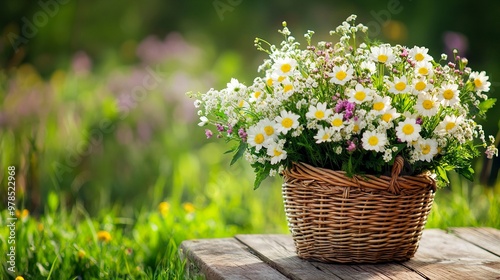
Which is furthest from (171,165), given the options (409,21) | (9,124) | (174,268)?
(409,21)

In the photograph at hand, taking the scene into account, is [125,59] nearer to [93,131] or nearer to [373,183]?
[93,131]

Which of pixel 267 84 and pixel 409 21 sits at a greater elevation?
pixel 409 21

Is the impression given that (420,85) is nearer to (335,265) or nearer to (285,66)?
(285,66)

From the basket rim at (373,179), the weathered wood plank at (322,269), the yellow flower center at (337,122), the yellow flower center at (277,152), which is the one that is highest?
the yellow flower center at (337,122)

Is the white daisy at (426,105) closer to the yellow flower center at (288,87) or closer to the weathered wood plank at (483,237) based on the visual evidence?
the yellow flower center at (288,87)

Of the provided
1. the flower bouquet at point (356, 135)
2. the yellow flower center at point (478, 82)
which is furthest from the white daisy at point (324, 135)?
the yellow flower center at point (478, 82)

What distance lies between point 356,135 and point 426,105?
19 centimetres

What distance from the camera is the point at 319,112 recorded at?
6.30ft

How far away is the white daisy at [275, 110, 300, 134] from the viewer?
193cm

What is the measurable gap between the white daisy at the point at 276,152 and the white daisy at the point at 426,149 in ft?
1.13

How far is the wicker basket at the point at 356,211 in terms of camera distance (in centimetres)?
200

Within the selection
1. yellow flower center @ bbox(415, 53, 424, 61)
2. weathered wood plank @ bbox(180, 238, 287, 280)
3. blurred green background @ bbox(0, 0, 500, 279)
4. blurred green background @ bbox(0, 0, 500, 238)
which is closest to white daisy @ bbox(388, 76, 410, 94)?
yellow flower center @ bbox(415, 53, 424, 61)

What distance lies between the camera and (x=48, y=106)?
4.11 m

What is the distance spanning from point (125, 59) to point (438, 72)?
4744 millimetres
